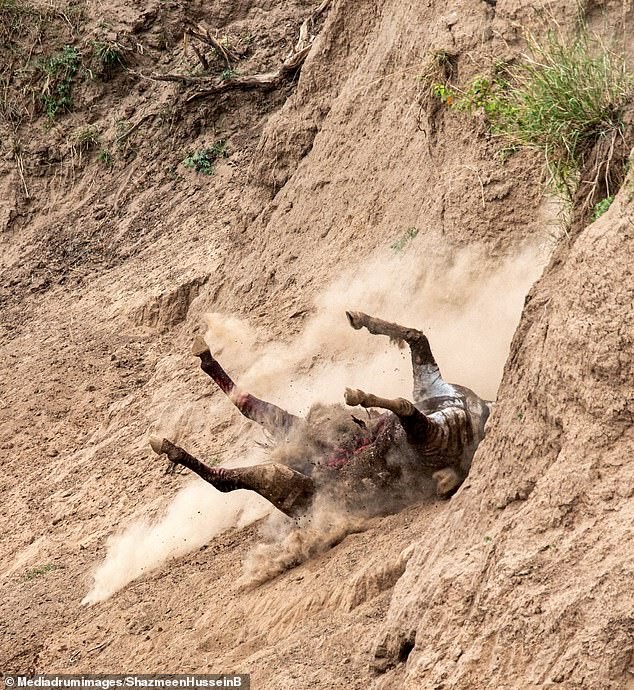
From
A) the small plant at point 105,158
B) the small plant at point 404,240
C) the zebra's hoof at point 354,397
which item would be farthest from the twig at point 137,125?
the zebra's hoof at point 354,397

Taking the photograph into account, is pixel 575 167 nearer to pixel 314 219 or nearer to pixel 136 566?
pixel 136 566

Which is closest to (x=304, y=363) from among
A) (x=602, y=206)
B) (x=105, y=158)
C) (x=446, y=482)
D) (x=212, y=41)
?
(x=446, y=482)

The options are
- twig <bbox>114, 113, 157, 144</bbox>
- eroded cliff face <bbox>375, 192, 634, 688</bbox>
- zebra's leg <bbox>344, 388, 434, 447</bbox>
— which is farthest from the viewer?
twig <bbox>114, 113, 157, 144</bbox>

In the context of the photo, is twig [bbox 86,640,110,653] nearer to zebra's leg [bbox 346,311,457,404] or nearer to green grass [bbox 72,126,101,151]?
zebra's leg [bbox 346,311,457,404]

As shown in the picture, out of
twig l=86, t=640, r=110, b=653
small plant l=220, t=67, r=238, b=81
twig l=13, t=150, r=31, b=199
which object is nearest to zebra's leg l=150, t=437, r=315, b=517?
twig l=86, t=640, r=110, b=653

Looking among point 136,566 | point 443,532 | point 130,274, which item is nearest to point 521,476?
point 443,532

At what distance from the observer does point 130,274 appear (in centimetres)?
1191

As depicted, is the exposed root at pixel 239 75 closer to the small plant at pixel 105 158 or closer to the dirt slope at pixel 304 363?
the dirt slope at pixel 304 363

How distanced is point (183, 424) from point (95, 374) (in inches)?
74.4

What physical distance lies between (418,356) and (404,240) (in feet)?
7.13

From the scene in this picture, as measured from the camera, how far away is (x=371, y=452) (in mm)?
6477

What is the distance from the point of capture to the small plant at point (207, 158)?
41.2 ft

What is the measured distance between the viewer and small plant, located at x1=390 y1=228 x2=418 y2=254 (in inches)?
341

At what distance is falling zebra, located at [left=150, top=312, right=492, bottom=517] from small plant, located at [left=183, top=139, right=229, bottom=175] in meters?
6.26
